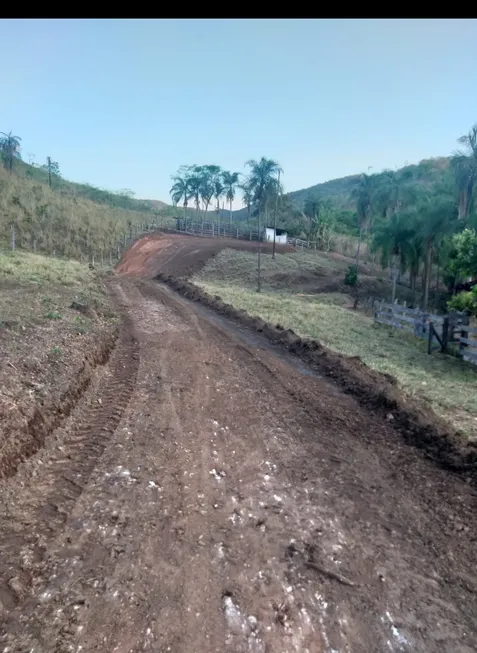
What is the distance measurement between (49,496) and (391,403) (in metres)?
5.84

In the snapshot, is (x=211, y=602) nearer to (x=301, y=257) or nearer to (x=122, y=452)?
(x=122, y=452)

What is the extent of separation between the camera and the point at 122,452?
584cm

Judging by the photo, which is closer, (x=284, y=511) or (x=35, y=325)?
(x=284, y=511)

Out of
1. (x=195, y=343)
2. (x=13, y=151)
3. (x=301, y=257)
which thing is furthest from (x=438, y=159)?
(x=195, y=343)

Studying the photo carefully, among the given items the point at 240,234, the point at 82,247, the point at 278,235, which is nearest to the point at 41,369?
the point at 82,247

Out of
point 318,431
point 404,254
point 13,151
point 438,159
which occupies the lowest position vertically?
point 318,431

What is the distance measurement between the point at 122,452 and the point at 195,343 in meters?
6.56

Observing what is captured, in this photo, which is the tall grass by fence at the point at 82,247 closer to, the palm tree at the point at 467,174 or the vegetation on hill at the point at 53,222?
the vegetation on hill at the point at 53,222

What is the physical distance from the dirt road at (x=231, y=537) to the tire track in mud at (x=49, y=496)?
0.06ft

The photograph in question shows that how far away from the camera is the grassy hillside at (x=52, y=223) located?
1508 inches

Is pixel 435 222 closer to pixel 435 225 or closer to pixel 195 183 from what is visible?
pixel 435 225

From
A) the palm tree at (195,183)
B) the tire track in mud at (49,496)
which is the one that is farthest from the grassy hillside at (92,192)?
the tire track in mud at (49,496)

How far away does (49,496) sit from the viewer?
482cm

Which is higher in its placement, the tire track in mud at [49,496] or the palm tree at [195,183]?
the palm tree at [195,183]
